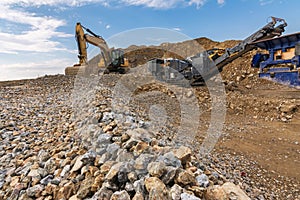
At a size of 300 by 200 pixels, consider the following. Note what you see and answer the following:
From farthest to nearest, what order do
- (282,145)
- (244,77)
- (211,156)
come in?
(244,77)
(282,145)
(211,156)

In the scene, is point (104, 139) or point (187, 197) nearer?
point (187, 197)

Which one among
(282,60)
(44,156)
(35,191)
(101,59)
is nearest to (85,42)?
(101,59)

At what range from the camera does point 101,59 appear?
42.5 ft

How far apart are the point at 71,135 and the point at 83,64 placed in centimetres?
→ 941

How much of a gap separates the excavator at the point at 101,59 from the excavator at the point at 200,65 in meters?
2.37

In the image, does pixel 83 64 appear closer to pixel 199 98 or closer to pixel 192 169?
pixel 199 98

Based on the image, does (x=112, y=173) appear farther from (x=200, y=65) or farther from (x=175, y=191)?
(x=200, y=65)

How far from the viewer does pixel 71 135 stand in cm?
320

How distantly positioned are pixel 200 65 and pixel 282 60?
10.4 ft

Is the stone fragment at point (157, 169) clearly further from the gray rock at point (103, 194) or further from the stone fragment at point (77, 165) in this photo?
the stone fragment at point (77, 165)

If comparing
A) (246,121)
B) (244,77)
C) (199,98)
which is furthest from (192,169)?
(244,77)

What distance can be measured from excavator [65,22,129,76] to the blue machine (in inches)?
265

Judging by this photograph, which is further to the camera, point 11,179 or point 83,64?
point 83,64

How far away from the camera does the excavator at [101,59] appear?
11812mm
